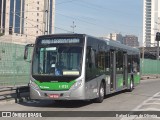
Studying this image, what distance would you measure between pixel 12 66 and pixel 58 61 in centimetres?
740

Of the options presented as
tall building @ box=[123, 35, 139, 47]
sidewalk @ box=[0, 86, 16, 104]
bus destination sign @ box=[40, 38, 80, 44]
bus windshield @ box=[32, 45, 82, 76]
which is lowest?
sidewalk @ box=[0, 86, 16, 104]

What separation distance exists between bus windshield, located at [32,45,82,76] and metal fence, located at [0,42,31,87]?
237 inches

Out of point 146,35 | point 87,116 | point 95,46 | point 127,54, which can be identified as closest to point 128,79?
point 127,54

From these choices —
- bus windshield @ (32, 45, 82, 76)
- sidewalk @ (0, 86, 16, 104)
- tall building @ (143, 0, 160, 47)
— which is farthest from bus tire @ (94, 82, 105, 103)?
tall building @ (143, 0, 160, 47)

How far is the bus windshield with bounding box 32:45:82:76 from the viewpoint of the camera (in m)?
15.1

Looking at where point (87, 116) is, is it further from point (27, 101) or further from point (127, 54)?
point (127, 54)

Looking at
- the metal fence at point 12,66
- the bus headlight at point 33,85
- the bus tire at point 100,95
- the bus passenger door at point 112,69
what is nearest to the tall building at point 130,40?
the metal fence at point 12,66

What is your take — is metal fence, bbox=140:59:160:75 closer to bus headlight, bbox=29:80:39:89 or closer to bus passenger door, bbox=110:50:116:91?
bus passenger door, bbox=110:50:116:91

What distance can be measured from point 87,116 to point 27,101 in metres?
5.82

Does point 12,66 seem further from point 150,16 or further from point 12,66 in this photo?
point 150,16

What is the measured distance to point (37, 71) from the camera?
15.5 meters

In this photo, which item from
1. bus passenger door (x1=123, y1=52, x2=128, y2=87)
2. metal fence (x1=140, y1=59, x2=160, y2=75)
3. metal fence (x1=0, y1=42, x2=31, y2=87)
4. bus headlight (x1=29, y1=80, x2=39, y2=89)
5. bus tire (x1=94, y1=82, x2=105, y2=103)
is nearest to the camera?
bus headlight (x1=29, y1=80, x2=39, y2=89)

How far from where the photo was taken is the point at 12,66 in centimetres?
2208

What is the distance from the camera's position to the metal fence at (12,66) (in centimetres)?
2136
